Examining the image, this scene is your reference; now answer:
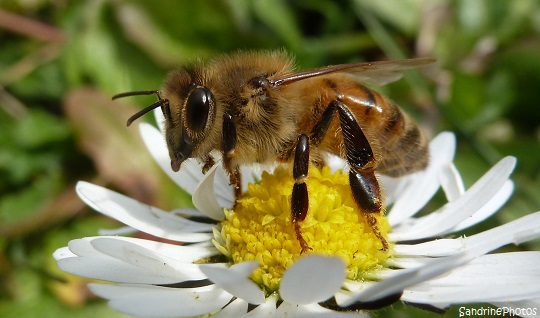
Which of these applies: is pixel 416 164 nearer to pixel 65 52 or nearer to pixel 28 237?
pixel 28 237

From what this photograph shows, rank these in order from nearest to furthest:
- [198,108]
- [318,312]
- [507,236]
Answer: [318,312] < [198,108] < [507,236]

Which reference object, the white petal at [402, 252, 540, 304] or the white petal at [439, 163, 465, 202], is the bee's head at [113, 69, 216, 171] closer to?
the white petal at [402, 252, 540, 304]

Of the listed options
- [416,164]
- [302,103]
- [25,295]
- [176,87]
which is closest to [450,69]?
[416,164]

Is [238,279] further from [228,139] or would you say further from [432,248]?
[432,248]

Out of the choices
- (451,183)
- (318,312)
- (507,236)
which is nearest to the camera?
(318,312)

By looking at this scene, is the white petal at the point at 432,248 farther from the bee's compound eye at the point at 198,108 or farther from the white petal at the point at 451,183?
the bee's compound eye at the point at 198,108

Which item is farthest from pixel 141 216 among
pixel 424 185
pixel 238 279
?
pixel 424 185

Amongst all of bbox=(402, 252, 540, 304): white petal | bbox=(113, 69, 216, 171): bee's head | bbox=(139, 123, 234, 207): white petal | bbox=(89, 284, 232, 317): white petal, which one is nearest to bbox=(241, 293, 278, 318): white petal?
bbox=(89, 284, 232, 317): white petal
